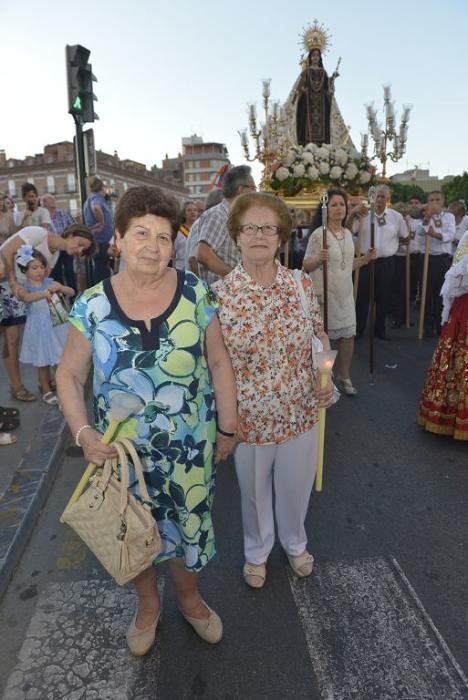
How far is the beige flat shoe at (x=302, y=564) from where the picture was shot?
9.20 ft

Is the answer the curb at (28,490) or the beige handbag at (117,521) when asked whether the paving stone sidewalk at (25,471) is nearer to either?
the curb at (28,490)

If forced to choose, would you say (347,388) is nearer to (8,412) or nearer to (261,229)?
(8,412)

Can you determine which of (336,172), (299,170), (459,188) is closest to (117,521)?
(299,170)

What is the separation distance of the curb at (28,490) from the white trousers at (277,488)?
1.33 metres

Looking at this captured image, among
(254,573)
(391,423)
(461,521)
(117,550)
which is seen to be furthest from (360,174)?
(117,550)

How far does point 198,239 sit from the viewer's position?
4.32 m

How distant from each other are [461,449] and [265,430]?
8.19 ft

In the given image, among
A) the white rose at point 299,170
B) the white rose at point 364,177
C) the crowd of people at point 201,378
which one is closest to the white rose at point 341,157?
the white rose at point 364,177

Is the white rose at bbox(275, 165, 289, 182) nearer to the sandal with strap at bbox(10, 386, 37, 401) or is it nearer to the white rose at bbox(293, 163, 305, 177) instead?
the white rose at bbox(293, 163, 305, 177)

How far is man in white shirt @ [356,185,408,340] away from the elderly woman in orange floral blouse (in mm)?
5543

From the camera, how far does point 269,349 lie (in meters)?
2.47

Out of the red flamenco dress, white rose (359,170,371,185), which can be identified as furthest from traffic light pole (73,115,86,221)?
the red flamenco dress

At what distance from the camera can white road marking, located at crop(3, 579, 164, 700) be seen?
2150mm

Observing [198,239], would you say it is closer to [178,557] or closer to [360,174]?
[178,557]
